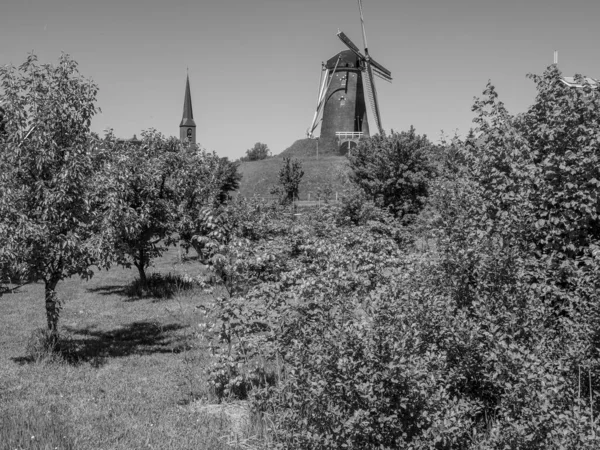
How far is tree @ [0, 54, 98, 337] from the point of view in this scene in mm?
10477

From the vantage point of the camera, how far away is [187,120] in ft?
295

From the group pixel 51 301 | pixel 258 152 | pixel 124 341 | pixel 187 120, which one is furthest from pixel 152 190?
pixel 258 152

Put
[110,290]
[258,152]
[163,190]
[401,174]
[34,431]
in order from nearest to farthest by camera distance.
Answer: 1. [34,431]
2. [163,190]
3. [110,290]
4. [401,174]
5. [258,152]

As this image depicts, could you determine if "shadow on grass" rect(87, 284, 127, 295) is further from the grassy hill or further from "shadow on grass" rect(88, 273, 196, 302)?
the grassy hill

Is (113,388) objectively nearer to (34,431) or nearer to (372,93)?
(34,431)

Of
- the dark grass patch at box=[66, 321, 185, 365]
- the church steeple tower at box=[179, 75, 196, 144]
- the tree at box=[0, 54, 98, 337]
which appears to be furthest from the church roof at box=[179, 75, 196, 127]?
the tree at box=[0, 54, 98, 337]

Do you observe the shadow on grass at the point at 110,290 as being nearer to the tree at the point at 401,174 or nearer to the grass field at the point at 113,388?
the grass field at the point at 113,388

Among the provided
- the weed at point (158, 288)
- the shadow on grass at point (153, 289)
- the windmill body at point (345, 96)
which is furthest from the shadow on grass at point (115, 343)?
the windmill body at point (345, 96)

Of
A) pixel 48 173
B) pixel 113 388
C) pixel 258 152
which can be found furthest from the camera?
pixel 258 152

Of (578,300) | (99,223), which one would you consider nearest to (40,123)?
(99,223)

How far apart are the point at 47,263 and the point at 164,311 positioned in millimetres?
6478

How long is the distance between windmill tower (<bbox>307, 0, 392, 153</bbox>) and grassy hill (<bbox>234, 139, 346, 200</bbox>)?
326cm

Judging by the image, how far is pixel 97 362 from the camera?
1117 cm

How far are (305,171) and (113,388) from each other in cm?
6210
